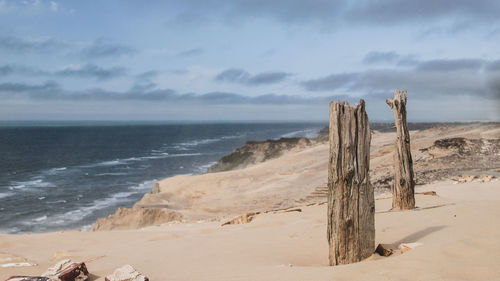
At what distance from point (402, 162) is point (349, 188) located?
5.11 meters

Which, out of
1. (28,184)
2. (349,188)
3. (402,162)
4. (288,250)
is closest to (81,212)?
(28,184)

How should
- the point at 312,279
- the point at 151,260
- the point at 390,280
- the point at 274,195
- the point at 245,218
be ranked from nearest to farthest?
1. the point at 390,280
2. the point at 312,279
3. the point at 151,260
4. the point at 245,218
5. the point at 274,195

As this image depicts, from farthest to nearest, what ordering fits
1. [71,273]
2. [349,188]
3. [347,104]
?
1. [349,188]
2. [347,104]
3. [71,273]

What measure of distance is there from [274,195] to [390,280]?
17361mm

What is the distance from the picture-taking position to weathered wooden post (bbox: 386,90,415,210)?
9539 millimetres

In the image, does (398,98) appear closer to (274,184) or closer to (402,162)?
(402,162)

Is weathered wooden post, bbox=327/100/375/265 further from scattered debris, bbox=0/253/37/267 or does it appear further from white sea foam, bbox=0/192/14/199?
white sea foam, bbox=0/192/14/199

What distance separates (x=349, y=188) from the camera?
5.11 metres

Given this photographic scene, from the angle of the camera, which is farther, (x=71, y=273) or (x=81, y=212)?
(x=81, y=212)

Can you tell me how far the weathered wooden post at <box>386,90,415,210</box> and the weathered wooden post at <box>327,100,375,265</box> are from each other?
15.8 feet

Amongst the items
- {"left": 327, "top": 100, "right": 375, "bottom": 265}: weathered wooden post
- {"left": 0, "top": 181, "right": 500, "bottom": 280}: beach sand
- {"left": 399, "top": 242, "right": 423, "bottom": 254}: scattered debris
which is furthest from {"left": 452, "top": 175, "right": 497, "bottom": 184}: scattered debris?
{"left": 327, "top": 100, "right": 375, "bottom": 265}: weathered wooden post

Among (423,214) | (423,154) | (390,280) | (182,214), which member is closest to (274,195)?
(182,214)

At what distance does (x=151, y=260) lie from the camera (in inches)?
239

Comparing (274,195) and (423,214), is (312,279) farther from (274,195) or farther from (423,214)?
(274,195)
